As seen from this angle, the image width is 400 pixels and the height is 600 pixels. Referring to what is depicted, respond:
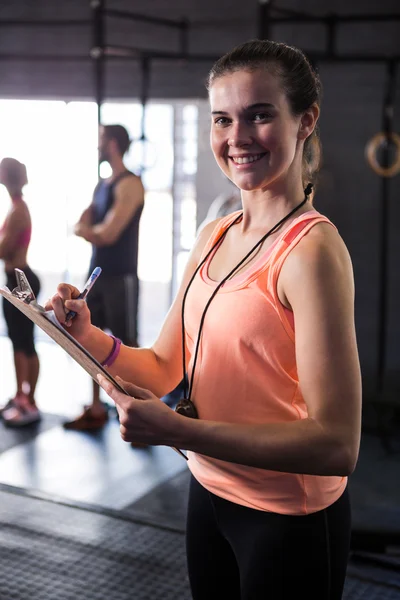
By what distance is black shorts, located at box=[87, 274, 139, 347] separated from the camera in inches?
155

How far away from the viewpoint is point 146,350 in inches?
53.4

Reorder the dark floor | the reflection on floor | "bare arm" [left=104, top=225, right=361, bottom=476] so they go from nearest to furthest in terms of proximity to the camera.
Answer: "bare arm" [left=104, top=225, right=361, bottom=476] → the dark floor → the reflection on floor

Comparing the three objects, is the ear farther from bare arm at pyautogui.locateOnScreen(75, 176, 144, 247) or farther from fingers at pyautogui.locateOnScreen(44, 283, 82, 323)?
A: bare arm at pyautogui.locateOnScreen(75, 176, 144, 247)

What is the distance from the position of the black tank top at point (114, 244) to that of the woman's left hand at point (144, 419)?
9.43ft

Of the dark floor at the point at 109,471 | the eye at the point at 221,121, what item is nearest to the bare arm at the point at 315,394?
the eye at the point at 221,121

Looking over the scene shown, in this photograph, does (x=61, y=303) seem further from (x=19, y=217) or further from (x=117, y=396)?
(x=19, y=217)

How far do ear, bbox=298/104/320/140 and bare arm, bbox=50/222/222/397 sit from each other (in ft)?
0.97

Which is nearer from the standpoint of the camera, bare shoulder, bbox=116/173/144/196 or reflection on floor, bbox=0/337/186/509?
reflection on floor, bbox=0/337/186/509

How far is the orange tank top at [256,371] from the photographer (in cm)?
105

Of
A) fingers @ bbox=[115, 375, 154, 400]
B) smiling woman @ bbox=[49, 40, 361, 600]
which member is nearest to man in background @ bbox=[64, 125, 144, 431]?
smiling woman @ bbox=[49, 40, 361, 600]

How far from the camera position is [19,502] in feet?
10.3

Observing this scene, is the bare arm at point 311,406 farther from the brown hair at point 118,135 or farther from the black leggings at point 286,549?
the brown hair at point 118,135

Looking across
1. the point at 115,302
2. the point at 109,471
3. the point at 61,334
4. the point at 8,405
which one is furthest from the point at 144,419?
the point at 8,405

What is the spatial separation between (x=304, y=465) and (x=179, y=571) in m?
1.78
